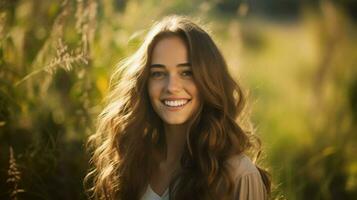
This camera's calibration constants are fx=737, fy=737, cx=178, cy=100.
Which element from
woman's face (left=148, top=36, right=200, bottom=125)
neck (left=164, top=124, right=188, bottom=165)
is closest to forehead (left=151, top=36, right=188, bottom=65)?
woman's face (left=148, top=36, right=200, bottom=125)

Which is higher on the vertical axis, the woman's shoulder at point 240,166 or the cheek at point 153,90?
the cheek at point 153,90

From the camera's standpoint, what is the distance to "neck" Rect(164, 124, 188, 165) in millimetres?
3238

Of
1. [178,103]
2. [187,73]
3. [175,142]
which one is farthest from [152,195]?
[187,73]

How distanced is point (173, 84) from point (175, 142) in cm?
37

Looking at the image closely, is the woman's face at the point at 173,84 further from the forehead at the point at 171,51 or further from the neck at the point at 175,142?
the neck at the point at 175,142

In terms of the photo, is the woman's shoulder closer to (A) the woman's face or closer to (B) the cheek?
(A) the woman's face

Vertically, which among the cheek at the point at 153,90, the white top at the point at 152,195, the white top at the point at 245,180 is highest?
the cheek at the point at 153,90

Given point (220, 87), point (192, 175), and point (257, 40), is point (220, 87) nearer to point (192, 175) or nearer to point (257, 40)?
point (192, 175)

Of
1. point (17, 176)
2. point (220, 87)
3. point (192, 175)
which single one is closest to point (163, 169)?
point (192, 175)

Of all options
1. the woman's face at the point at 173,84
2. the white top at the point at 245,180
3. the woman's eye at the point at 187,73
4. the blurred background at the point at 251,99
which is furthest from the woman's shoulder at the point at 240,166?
the blurred background at the point at 251,99

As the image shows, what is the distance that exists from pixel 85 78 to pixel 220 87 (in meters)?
1.04

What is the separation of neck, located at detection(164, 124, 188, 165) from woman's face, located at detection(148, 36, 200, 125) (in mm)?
132

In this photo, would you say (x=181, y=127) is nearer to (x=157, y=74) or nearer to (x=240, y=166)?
(x=157, y=74)

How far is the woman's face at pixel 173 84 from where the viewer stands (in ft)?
9.92
